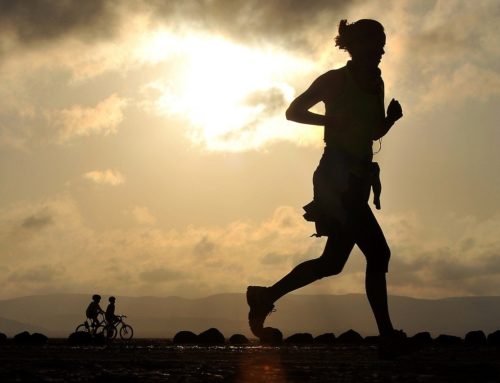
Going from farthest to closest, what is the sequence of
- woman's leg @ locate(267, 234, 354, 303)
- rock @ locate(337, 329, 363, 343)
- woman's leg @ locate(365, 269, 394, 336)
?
rock @ locate(337, 329, 363, 343)
woman's leg @ locate(267, 234, 354, 303)
woman's leg @ locate(365, 269, 394, 336)

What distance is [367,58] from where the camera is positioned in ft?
25.6

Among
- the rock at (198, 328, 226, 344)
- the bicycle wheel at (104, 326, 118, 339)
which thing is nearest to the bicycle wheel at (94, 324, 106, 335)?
the bicycle wheel at (104, 326, 118, 339)

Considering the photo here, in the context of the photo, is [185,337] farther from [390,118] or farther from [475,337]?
[390,118]

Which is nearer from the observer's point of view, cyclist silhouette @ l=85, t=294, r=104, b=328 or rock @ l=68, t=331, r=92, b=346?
rock @ l=68, t=331, r=92, b=346

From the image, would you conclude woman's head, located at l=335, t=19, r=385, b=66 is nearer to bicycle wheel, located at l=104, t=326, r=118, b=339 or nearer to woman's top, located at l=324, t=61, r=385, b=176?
woman's top, located at l=324, t=61, r=385, b=176

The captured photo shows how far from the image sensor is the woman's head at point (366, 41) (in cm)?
777

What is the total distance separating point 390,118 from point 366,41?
76cm

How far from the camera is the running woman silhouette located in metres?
7.59

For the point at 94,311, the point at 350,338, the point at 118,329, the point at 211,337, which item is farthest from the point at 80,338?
the point at 118,329

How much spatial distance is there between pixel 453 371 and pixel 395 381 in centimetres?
102

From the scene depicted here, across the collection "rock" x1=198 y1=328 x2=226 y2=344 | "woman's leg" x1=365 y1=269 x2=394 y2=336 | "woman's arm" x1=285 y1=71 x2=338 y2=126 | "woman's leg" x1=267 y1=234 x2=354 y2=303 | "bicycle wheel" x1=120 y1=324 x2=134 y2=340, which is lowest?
"woman's leg" x1=365 y1=269 x2=394 y2=336

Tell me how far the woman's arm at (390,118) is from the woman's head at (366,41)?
0.46m

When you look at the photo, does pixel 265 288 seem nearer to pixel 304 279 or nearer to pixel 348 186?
pixel 304 279

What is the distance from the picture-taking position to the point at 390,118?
775 centimetres
